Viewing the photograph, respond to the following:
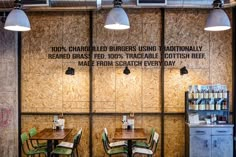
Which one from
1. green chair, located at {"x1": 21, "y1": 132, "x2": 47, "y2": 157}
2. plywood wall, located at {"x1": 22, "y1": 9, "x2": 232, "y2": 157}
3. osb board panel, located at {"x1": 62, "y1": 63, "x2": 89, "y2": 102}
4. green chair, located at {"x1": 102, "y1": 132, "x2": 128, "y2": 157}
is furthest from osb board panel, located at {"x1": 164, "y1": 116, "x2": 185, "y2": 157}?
green chair, located at {"x1": 21, "y1": 132, "x2": 47, "y2": 157}

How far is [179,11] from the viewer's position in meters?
7.19

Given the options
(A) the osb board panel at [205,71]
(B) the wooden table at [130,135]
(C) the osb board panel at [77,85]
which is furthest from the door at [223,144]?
(C) the osb board panel at [77,85]

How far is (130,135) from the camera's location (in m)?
6.18

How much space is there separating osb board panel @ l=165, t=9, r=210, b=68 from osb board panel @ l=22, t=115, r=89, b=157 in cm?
248

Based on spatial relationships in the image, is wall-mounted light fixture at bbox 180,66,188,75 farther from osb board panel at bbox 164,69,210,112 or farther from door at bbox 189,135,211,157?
door at bbox 189,135,211,157

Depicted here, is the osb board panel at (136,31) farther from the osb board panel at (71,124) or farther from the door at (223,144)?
the door at (223,144)

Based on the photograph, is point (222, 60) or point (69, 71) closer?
point (69, 71)

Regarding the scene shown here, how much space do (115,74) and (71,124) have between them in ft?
4.89

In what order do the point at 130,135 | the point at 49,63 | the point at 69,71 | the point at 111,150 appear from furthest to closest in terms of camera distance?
1. the point at 49,63
2. the point at 69,71
3. the point at 111,150
4. the point at 130,135

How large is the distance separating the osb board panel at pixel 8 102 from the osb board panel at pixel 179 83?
11.1 feet

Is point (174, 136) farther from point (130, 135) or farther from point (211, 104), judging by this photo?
point (130, 135)

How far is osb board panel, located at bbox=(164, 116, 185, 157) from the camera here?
7.12m

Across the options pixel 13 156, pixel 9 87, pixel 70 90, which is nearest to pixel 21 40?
pixel 9 87

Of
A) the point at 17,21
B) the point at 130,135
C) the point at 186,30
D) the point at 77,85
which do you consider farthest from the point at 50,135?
the point at 186,30
